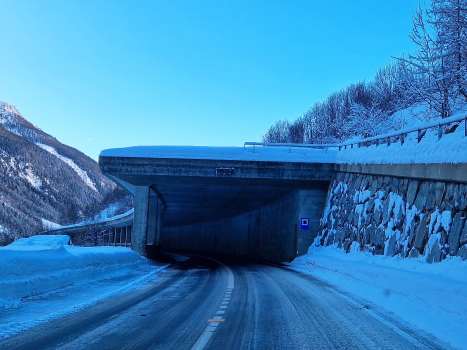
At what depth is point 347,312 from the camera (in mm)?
8289

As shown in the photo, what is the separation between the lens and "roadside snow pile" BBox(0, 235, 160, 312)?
27.0 ft

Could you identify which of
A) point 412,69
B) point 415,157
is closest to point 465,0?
point 412,69

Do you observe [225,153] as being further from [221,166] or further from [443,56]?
[443,56]

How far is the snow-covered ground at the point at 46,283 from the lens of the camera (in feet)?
24.5

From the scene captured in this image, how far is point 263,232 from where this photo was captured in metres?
38.4

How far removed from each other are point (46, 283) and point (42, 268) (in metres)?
0.37

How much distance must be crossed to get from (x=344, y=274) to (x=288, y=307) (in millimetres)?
6910

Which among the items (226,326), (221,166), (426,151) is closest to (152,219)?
(221,166)

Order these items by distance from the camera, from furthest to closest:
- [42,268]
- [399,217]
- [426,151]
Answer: [399,217] → [426,151] → [42,268]

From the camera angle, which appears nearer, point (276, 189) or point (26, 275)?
point (26, 275)

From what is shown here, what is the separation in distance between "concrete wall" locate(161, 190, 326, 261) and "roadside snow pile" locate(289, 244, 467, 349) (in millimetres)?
11859

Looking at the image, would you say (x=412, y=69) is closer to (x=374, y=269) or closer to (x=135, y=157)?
(x=374, y=269)

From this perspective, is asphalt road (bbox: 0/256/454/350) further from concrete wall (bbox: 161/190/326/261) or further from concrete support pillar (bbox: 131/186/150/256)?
concrete support pillar (bbox: 131/186/150/256)

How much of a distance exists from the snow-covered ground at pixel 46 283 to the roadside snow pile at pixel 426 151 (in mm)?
9649
